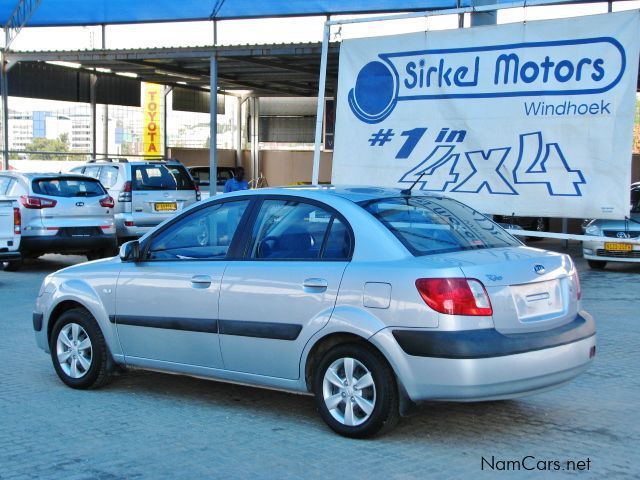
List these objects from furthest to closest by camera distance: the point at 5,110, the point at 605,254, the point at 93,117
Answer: the point at 93,117, the point at 5,110, the point at 605,254

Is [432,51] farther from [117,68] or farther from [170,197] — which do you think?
[117,68]

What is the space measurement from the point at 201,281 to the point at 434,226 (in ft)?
5.43

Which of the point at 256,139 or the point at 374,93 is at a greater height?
the point at 374,93

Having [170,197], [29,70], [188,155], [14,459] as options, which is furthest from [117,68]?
[14,459]

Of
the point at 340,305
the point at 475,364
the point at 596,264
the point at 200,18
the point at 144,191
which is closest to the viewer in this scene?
the point at 475,364

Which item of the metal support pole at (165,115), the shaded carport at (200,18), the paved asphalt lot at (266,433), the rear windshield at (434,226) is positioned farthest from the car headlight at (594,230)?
the metal support pole at (165,115)

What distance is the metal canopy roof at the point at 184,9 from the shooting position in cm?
2044

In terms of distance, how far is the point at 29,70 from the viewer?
25.7m

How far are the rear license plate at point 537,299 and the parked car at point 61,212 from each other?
10.9 meters

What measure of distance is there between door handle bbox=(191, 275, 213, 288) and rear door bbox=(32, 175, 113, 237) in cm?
926

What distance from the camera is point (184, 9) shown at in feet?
73.3

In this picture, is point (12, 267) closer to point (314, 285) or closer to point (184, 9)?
point (184, 9)

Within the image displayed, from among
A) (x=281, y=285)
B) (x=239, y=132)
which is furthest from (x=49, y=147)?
(x=281, y=285)

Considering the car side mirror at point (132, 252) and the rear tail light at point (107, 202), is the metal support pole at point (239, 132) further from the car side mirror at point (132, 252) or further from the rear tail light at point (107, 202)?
the car side mirror at point (132, 252)
